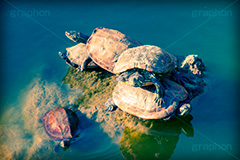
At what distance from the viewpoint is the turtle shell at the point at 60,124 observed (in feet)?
13.5

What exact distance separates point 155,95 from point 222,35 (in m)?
A: 3.65

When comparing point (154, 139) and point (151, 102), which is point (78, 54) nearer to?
point (151, 102)

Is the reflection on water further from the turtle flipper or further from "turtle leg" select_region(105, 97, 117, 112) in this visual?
the turtle flipper

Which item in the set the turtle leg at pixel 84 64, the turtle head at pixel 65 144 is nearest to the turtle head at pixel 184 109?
the turtle head at pixel 65 144

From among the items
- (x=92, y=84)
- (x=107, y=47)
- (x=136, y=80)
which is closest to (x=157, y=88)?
(x=136, y=80)

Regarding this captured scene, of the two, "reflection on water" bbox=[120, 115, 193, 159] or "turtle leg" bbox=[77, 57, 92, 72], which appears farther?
"turtle leg" bbox=[77, 57, 92, 72]

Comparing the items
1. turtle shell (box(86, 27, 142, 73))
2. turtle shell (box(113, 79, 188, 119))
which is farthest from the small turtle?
turtle shell (box(86, 27, 142, 73))

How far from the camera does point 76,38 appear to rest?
581 cm

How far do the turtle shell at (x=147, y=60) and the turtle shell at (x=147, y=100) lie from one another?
42 centimetres

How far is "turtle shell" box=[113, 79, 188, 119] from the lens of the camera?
4061 millimetres

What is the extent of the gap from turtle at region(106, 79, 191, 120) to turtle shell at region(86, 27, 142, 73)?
818 millimetres

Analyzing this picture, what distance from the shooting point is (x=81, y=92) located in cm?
517

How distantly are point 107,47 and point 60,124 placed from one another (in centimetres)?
207

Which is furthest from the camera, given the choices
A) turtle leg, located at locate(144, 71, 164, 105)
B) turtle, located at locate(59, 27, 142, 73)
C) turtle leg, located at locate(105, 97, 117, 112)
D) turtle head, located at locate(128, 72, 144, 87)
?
turtle, located at locate(59, 27, 142, 73)
